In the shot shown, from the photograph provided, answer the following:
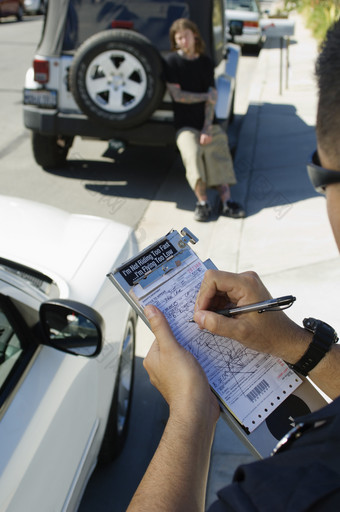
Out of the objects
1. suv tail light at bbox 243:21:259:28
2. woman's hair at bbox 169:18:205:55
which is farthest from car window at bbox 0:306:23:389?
suv tail light at bbox 243:21:259:28

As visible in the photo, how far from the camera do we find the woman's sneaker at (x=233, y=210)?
18.2ft

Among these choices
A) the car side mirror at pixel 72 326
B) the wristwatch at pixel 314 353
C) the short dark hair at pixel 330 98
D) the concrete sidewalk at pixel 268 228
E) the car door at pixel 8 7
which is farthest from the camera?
the car door at pixel 8 7

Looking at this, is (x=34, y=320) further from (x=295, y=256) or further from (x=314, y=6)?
(x=314, y=6)

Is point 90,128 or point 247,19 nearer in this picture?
point 90,128

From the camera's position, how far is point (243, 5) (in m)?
16.8

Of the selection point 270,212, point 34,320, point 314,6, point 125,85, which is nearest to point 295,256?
point 270,212

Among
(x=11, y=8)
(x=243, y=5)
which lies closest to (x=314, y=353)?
(x=243, y=5)

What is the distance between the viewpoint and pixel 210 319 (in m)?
1.46

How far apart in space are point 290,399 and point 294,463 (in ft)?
1.98

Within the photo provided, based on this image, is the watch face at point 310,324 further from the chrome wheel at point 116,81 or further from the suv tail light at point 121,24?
the suv tail light at point 121,24

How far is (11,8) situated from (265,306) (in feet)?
78.9

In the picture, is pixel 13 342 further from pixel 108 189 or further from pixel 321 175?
pixel 108 189

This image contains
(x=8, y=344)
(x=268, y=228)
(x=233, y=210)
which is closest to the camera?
(x=8, y=344)

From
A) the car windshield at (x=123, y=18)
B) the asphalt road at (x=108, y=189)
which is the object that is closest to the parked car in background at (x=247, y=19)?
the asphalt road at (x=108, y=189)
